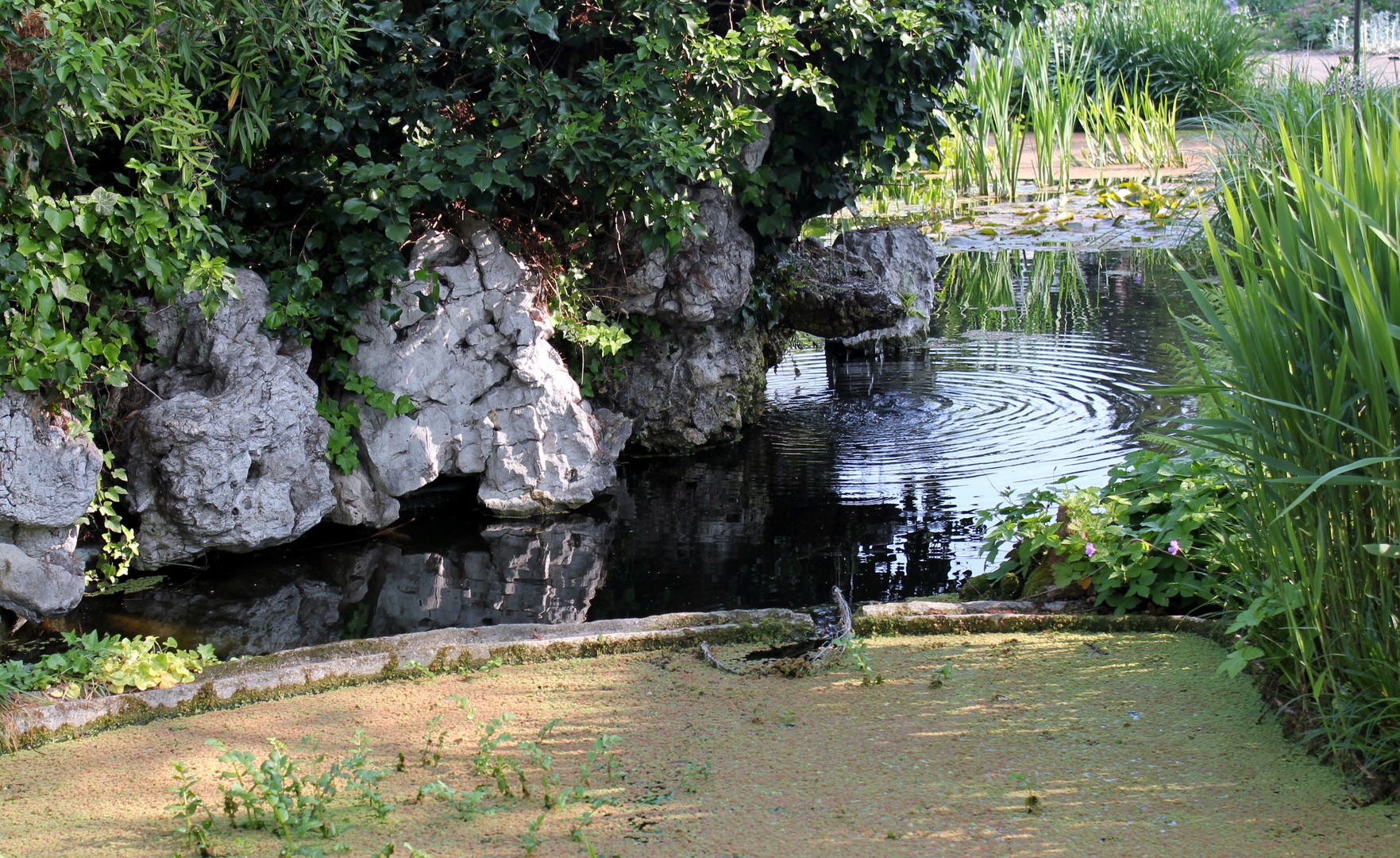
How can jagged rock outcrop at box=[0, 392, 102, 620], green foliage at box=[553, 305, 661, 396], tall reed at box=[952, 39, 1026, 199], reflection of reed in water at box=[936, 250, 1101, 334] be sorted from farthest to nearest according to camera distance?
tall reed at box=[952, 39, 1026, 199]
reflection of reed in water at box=[936, 250, 1101, 334]
green foliage at box=[553, 305, 661, 396]
jagged rock outcrop at box=[0, 392, 102, 620]

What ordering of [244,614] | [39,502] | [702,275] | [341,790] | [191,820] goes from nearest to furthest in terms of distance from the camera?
[191,820] < [341,790] < [39,502] < [244,614] < [702,275]

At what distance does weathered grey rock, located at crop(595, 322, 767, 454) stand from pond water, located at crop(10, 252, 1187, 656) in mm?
172

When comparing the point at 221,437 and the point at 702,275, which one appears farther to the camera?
the point at 702,275

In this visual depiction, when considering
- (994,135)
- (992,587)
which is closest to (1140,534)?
(992,587)

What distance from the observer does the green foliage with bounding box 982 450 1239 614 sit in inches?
144

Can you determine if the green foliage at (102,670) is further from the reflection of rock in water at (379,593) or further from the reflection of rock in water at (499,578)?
the reflection of rock in water at (499,578)

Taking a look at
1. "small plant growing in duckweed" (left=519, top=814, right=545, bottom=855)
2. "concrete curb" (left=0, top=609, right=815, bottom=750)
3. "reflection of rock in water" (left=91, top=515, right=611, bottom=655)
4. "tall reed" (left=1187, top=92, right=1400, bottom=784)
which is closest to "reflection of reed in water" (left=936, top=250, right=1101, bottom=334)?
"reflection of rock in water" (left=91, top=515, right=611, bottom=655)

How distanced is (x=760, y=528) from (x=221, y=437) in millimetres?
2518

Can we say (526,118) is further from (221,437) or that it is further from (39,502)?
(39,502)

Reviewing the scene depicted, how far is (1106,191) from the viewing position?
13.5 m

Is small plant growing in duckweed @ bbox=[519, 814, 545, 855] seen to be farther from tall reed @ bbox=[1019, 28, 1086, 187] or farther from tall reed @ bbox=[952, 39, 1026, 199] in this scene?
tall reed @ bbox=[1019, 28, 1086, 187]

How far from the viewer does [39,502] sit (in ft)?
15.4

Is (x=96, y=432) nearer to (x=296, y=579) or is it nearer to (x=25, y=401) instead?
(x=25, y=401)

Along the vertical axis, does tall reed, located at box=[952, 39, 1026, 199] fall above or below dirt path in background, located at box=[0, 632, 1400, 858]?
above
